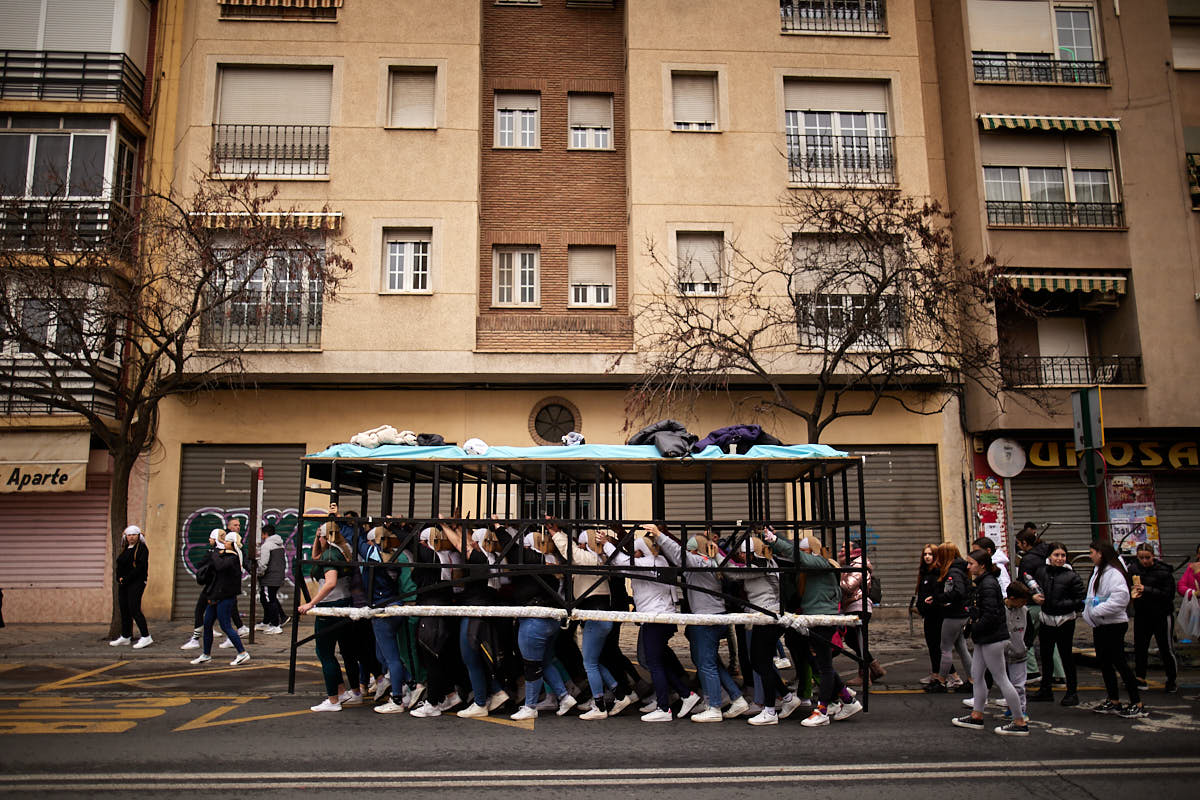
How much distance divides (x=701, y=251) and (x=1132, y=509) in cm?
1077

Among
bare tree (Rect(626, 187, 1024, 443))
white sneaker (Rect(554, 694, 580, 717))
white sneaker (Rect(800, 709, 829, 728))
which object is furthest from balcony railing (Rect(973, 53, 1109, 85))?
white sneaker (Rect(554, 694, 580, 717))

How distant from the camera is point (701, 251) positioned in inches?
714

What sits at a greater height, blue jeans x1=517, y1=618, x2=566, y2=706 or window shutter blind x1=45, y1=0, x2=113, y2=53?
window shutter blind x1=45, y1=0, x2=113, y2=53

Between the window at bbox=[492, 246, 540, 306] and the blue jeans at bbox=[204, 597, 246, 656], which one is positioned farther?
the window at bbox=[492, 246, 540, 306]

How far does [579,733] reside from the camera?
25.0 feet

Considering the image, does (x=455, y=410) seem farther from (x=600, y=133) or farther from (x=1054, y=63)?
(x=1054, y=63)

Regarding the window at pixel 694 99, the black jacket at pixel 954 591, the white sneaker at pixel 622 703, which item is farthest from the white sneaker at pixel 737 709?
the window at pixel 694 99

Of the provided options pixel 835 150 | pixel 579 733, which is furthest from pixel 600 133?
pixel 579 733

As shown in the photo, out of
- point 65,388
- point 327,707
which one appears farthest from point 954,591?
point 65,388

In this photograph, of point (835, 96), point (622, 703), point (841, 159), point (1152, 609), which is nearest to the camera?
point (622, 703)

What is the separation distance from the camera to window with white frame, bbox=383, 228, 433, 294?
17.9 meters

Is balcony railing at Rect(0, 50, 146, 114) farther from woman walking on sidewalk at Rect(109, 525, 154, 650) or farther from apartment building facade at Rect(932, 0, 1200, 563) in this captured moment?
apartment building facade at Rect(932, 0, 1200, 563)

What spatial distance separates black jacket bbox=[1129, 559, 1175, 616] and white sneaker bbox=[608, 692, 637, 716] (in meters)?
5.73

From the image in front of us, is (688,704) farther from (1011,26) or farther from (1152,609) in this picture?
(1011,26)
